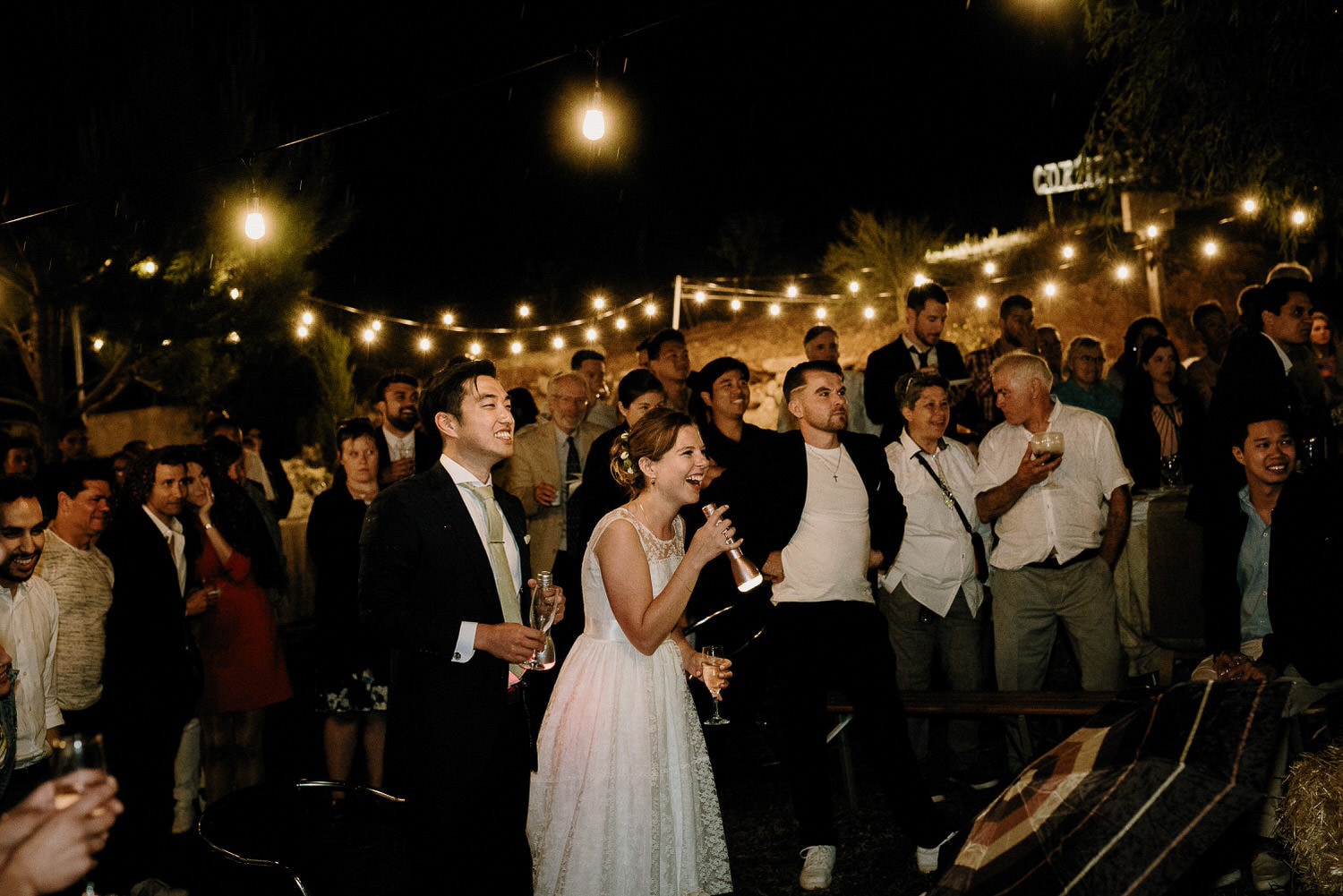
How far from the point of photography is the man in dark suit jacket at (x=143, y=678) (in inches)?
196

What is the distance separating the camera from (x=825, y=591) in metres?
5.15

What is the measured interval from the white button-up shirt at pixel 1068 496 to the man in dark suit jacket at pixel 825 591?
724 millimetres

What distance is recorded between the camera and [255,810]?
322cm

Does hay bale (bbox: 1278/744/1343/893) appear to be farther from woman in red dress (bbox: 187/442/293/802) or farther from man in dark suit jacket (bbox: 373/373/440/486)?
man in dark suit jacket (bbox: 373/373/440/486)

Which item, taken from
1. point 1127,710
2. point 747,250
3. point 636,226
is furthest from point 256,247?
point 636,226

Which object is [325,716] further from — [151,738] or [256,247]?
[256,247]

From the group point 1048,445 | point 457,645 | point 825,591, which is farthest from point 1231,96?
point 457,645

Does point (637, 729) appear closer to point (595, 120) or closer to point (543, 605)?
point (543, 605)

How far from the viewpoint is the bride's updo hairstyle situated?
14.2ft

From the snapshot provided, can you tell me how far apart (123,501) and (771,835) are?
3.61 meters

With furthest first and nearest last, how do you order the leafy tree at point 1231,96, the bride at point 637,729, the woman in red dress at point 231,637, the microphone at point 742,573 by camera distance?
the leafy tree at point 1231,96 → the woman in red dress at point 231,637 → the microphone at point 742,573 → the bride at point 637,729

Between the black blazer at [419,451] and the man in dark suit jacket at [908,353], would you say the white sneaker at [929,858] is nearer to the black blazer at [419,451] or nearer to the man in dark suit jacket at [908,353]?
the man in dark suit jacket at [908,353]

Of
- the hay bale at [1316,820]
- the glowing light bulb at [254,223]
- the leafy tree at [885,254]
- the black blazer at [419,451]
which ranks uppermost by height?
the leafy tree at [885,254]

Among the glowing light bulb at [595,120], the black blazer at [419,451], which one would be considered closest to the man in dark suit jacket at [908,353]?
the glowing light bulb at [595,120]
